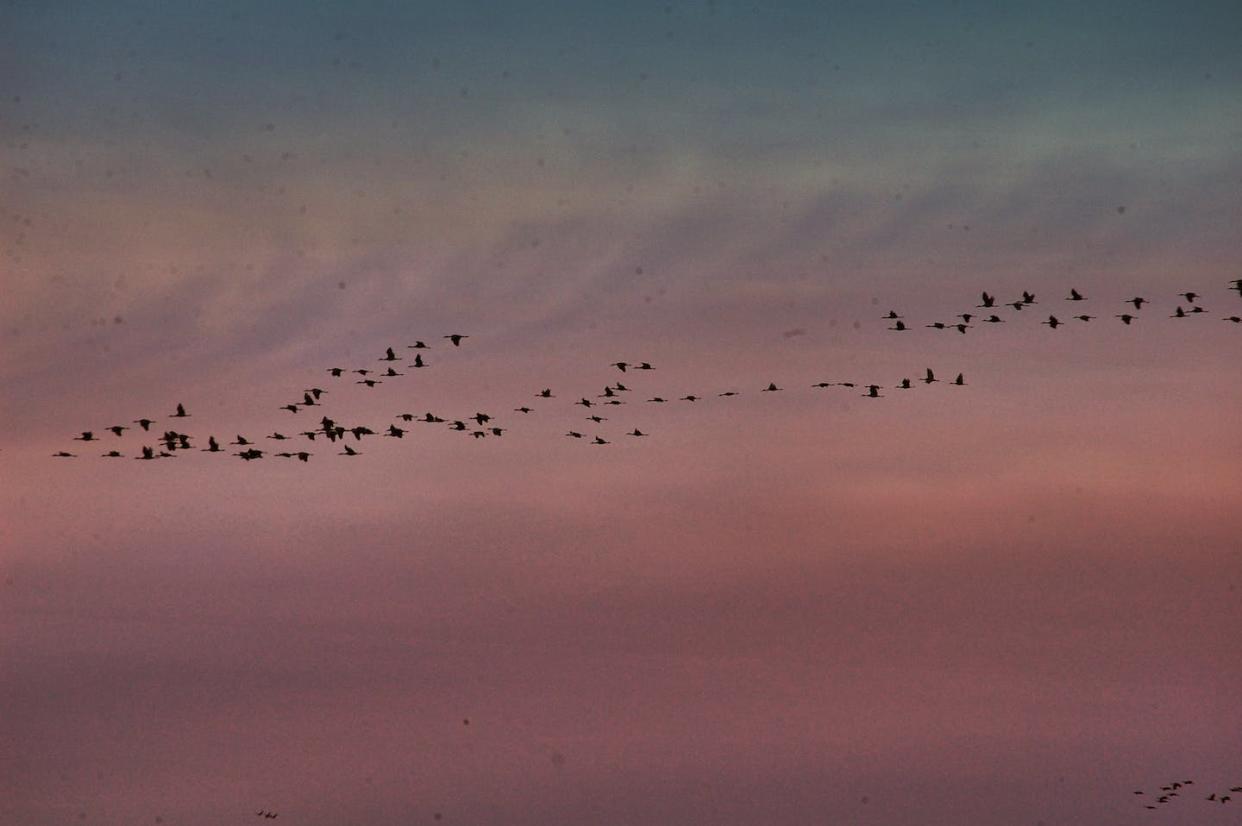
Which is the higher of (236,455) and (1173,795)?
(236,455)

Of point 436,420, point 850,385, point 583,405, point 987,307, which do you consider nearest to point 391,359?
point 436,420

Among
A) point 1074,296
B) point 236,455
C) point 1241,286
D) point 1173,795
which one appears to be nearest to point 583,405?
point 236,455

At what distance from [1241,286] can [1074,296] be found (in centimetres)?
1217

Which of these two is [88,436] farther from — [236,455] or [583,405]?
[583,405]

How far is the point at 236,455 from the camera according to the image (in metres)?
126

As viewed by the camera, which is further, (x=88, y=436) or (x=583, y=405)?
(x=583, y=405)

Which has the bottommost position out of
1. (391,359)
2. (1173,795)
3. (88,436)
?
(1173,795)

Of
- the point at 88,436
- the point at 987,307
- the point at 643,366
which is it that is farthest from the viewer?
the point at 643,366

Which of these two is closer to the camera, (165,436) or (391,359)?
(165,436)

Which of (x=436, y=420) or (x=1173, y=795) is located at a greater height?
(x=436, y=420)

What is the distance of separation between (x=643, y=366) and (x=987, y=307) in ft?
80.0

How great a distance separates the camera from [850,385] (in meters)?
131

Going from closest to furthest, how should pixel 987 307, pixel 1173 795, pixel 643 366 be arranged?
pixel 987 307, pixel 643 366, pixel 1173 795

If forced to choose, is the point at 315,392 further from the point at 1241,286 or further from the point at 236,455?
the point at 1241,286
